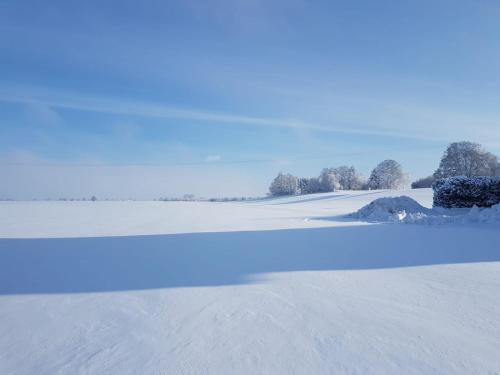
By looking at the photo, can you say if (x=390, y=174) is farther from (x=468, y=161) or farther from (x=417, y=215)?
(x=417, y=215)

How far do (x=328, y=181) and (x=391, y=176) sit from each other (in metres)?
8.88

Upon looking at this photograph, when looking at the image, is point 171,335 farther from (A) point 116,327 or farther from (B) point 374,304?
(B) point 374,304

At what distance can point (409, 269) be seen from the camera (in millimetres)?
2861

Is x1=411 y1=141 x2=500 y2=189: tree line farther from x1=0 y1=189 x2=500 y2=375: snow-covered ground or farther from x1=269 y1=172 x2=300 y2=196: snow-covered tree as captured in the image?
x1=0 y1=189 x2=500 y2=375: snow-covered ground

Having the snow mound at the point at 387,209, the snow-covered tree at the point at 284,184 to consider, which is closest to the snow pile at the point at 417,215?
the snow mound at the point at 387,209

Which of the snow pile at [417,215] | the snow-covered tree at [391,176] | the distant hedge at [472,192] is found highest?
the snow-covered tree at [391,176]

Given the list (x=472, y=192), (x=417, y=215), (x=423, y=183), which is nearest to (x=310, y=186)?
(x=423, y=183)

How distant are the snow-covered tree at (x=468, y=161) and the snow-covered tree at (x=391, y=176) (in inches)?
A: 494

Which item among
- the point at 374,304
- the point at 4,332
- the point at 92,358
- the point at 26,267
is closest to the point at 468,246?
the point at 374,304

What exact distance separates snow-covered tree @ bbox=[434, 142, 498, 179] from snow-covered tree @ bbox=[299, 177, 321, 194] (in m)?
19.2

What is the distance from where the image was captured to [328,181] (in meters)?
45.1

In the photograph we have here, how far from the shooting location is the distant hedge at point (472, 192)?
391 inches

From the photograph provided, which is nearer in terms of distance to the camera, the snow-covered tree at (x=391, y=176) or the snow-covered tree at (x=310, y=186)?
the snow-covered tree at (x=391, y=176)

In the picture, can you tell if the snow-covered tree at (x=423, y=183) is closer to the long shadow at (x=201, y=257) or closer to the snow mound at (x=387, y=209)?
the snow mound at (x=387, y=209)
